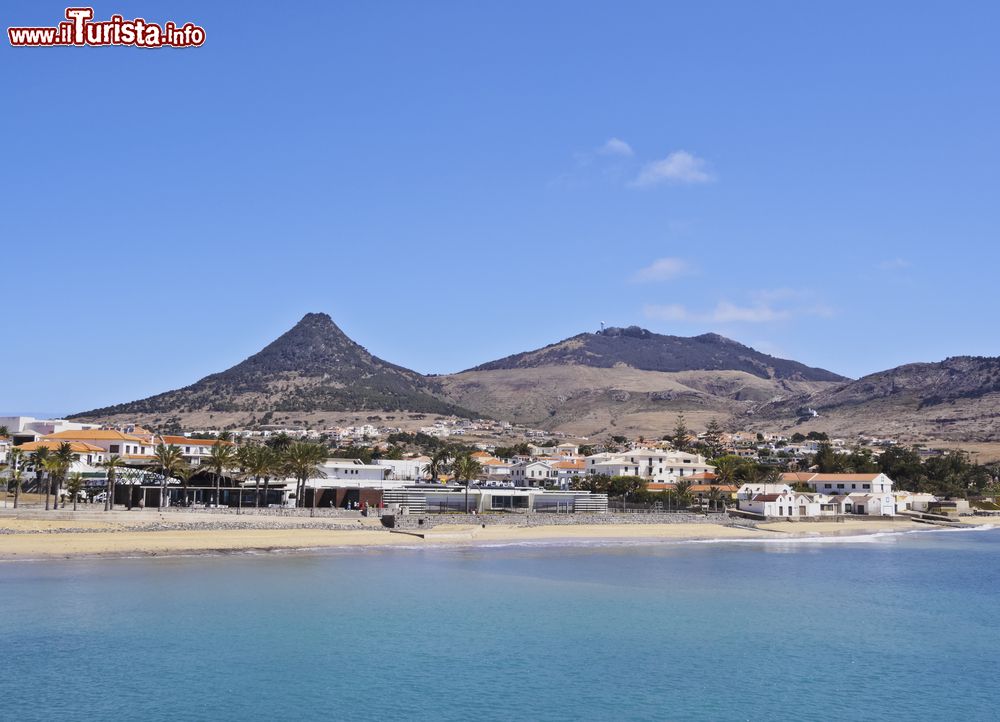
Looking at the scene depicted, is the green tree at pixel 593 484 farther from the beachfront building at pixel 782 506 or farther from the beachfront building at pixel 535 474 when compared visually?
the beachfront building at pixel 782 506

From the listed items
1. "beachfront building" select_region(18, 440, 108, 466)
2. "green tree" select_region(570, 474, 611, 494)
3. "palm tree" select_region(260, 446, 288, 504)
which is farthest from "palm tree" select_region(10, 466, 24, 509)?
"green tree" select_region(570, 474, 611, 494)

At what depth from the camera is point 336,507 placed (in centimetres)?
7606

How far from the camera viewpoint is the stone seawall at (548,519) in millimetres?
69250

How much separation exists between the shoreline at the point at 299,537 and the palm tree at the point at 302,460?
7566 millimetres

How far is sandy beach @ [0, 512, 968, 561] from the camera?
49.4 meters

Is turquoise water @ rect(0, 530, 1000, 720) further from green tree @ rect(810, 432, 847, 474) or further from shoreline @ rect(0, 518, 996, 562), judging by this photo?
green tree @ rect(810, 432, 847, 474)

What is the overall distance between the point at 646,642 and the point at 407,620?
8.86 metres

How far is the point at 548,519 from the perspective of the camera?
256 feet

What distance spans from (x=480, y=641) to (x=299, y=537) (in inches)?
1161

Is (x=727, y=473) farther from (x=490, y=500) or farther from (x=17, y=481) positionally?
(x=17, y=481)

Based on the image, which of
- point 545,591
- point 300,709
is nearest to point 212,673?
point 300,709

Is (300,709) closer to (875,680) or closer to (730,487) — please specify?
(875,680)

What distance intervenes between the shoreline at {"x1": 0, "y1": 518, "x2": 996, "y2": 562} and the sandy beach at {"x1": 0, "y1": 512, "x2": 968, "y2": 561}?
0.05 m

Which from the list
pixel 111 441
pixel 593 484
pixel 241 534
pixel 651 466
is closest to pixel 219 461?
pixel 241 534
